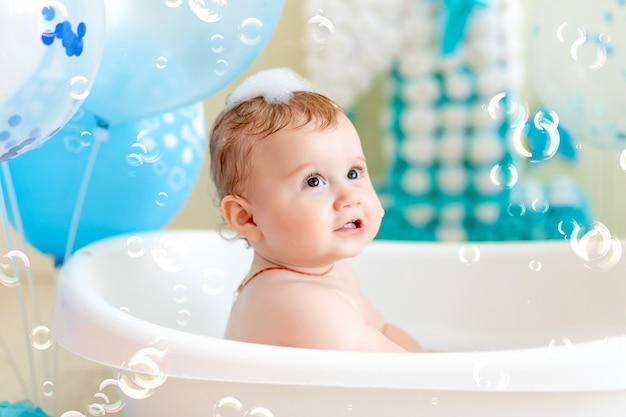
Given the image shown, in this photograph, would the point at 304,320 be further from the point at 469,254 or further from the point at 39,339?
the point at 469,254

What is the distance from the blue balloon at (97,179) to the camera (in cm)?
174

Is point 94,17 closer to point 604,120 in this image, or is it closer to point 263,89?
point 263,89

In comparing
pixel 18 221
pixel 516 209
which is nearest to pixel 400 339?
pixel 18 221

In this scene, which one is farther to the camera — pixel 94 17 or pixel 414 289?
pixel 414 289

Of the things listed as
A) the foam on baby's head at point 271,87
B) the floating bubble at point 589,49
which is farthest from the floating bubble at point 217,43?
the floating bubble at point 589,49

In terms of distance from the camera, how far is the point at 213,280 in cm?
177

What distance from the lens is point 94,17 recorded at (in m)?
1.29

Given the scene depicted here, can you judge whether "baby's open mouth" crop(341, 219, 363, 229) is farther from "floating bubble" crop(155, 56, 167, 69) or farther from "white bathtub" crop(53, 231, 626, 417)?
"floating bubble" crop(155, 56, 167, 69)

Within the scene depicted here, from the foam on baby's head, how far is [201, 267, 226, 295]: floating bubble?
0.44 meters

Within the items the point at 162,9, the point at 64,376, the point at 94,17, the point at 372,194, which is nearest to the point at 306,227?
the point at 372,194

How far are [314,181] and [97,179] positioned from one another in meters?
0.65

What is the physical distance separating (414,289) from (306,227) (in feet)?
1.98

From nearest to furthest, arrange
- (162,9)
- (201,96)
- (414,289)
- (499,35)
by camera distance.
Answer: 1. (162,9)
2. (201,96)
3. (414,289)
4. (499,35)

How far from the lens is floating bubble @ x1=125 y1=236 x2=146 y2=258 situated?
1.68 metres
